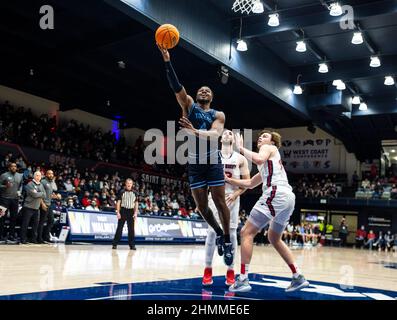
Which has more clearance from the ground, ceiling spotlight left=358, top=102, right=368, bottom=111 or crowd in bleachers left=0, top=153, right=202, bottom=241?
ceiling spotlight left=358, top=102, right=368, bottom=111

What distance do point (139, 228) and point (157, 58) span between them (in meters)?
5.86

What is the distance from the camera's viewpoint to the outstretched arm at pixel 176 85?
4.86m

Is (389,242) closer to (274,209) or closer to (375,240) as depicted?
(375,240)

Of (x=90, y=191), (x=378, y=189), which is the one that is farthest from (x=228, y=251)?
(x=378, y=189)

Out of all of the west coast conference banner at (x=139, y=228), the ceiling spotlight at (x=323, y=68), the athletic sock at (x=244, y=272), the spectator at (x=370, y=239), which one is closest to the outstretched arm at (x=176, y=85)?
the athletic sock at (x=244, y=272)

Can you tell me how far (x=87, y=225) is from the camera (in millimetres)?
13453

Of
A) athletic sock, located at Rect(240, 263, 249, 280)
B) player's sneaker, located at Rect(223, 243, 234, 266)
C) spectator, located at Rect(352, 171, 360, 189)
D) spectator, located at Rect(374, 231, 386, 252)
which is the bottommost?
spectator, located at Rect(374, 231, 386, 252)

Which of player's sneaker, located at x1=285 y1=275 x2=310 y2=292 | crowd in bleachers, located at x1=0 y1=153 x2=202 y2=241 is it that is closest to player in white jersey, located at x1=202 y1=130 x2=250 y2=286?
player's sneaker, located at x1=285 y1=275 x2=310 y2=292

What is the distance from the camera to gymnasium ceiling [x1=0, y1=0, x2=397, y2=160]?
12578mm

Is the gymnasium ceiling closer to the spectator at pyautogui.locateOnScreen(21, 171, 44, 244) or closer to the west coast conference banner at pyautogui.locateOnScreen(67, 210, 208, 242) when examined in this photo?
the spectator at pyautogui.locateOnScreen(21, 171, 44, 244)

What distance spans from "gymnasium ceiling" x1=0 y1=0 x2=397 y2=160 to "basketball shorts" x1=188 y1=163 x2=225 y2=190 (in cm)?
798

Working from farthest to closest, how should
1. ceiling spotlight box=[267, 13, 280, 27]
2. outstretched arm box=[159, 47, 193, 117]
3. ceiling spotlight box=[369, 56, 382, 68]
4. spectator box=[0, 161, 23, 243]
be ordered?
ceiling spotlight box=[369, 56, 382, 68] → ceiling spotlight box=[267, 13, 280, 27] → spectator box=[0, 161, 23, 243] → outstretched arm box=[159, 47, 193, 117]

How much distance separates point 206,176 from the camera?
5.15 m
